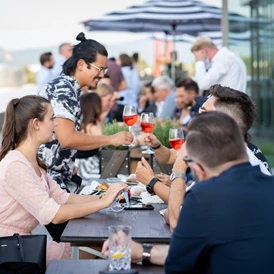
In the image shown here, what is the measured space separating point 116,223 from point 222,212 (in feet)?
4.13

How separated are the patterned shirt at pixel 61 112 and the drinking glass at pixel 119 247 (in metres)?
2.21

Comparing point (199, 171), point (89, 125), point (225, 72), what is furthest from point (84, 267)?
point (225, 72)

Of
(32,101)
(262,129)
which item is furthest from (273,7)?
(32,101)

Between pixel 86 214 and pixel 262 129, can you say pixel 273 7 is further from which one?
pixel 86 214

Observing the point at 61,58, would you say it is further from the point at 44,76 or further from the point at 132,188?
the point at 132,188

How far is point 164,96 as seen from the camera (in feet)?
32.8

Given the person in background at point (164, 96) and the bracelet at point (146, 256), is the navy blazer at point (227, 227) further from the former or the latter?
the person in background at point (164, 96)

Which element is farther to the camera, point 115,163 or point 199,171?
point 115,163

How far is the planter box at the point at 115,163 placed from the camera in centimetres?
599

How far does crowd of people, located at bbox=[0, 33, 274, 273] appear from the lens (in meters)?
2.33

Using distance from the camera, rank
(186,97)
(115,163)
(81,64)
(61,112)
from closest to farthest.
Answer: (61,112) → (81,64) → (115,163) → (186,97)

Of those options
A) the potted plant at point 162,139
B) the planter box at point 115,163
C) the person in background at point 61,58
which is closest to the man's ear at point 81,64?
the potted plant at point 162,139

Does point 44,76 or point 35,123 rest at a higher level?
point 35,123

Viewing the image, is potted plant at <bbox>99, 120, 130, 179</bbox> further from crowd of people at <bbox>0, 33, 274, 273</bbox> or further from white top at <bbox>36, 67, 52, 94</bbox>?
white top at <bbox>36, 67, 52, 94</bbox>
